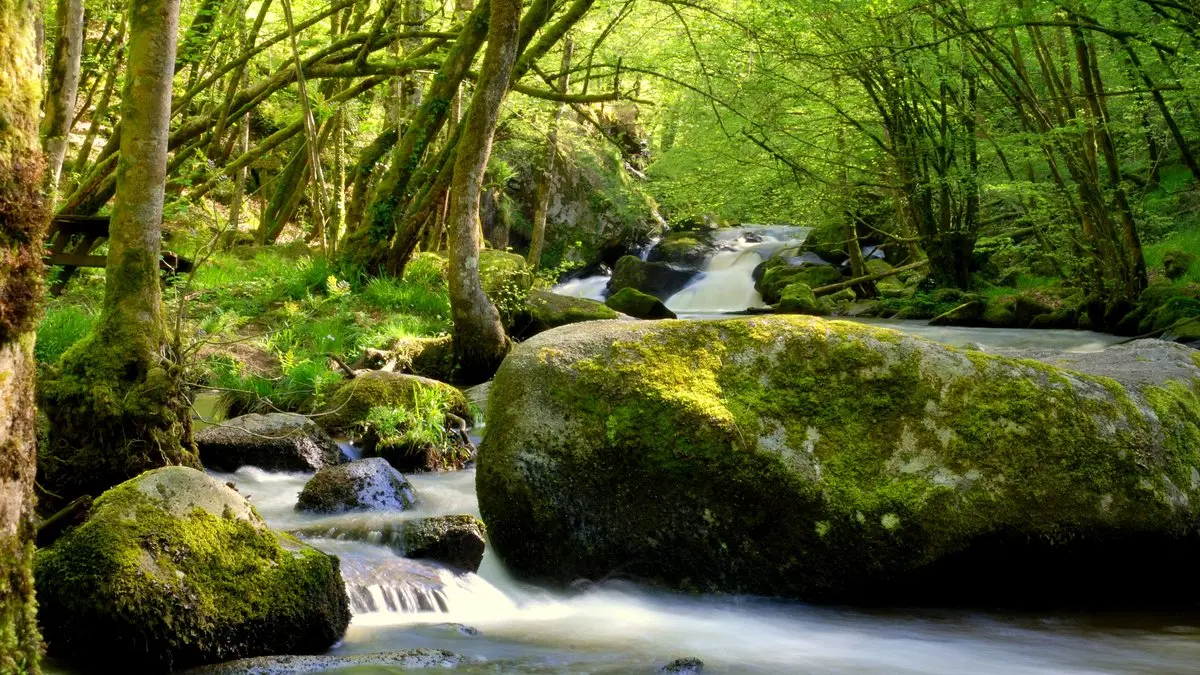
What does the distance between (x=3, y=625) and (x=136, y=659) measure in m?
1.94

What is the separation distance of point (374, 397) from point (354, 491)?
97.9 inches

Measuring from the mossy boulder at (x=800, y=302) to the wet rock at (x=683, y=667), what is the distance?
15.4 metres

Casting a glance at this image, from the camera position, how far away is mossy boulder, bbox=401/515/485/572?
207 inches

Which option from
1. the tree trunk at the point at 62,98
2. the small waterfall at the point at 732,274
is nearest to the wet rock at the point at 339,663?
the tree trunk at the point at 62,98

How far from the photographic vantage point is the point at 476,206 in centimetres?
1070

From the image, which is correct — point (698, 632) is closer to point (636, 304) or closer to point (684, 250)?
point (636, 304)

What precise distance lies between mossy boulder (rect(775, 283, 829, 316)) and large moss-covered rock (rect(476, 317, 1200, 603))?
14137 mm

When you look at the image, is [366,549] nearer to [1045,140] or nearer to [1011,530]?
[1011,530]

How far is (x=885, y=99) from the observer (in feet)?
58.3

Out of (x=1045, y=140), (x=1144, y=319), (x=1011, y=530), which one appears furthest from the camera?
(x=1144, y=319)

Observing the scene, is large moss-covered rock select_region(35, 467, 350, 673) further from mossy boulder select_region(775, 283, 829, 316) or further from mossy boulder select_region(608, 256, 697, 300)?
mossy boulder select_region(608, 256, 697, 300)

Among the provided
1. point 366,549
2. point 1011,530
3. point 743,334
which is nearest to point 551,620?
point 366,549

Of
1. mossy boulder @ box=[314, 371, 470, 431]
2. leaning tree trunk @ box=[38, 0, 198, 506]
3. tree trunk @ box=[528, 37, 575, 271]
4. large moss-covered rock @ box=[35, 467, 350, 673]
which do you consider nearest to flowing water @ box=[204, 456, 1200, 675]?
large moss-covered rock @ box=[35, 467, 350, 673]

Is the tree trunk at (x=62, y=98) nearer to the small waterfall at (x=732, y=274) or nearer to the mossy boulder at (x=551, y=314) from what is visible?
the mossy boulder at (x=551, y=314)
